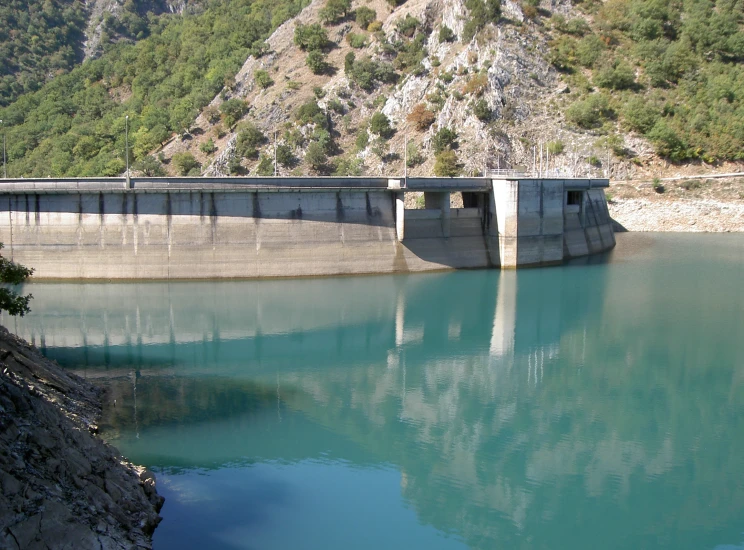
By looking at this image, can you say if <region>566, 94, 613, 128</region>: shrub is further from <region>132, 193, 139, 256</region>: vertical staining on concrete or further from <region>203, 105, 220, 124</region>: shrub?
<region>132, 193, 139, 256</region>: vertical staining on concrete

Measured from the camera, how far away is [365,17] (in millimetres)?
87812

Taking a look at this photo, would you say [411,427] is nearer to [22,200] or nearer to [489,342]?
[489,342]

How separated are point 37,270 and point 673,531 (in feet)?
116

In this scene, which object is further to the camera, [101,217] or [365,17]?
[365,17]

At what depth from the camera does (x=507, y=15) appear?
77.8 meters

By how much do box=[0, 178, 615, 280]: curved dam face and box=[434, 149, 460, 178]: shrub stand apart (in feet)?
65.0

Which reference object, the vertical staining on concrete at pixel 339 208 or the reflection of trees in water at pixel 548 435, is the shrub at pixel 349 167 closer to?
the vertical staining on concrete at pixel 339 208

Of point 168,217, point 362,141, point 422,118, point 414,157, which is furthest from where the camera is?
point 362,141

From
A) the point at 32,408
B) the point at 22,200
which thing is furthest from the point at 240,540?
the point at 22,200

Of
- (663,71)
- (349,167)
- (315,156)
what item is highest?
(663,71)

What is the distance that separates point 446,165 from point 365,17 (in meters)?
28.8

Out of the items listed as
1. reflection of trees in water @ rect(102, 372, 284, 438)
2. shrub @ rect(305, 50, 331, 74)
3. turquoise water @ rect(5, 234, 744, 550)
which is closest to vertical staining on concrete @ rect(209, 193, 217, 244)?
turquoise water @ rect(5, 234, 744, 550)

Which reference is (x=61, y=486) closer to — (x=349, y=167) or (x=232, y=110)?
(x=349, y=167)

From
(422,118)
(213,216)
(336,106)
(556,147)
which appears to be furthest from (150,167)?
(556,147)
